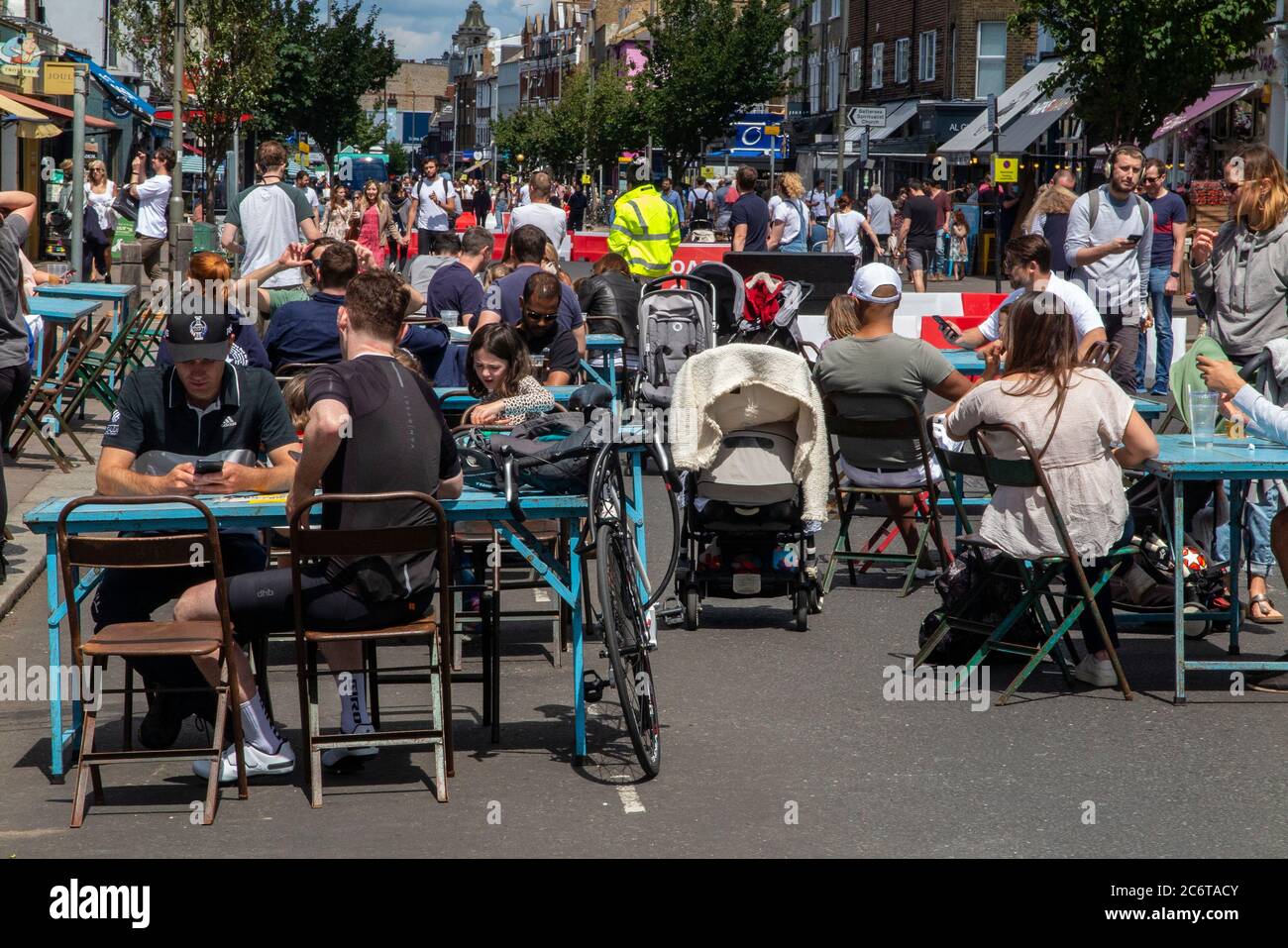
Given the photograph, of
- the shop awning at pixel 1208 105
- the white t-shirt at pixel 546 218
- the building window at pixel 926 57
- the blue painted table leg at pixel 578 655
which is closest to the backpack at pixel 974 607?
the blue painted table leg at pixel 578 655

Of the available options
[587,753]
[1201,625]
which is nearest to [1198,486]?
[1201,625]

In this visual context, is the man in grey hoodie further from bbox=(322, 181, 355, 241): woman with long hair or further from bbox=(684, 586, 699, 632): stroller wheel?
bbox=(322, 181, 355, 241): woman with long hair

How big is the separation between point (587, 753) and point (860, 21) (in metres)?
65.1

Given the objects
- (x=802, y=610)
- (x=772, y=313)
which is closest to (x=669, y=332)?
(x=772, y=313)

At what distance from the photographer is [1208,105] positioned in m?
36.0

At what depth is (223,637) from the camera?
5473mm

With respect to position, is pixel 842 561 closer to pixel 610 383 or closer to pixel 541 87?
pixel 610 383

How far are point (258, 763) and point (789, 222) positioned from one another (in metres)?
16.7

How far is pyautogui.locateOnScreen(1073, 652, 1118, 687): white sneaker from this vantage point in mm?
7023

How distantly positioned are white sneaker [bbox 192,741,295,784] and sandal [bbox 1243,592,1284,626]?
472cm

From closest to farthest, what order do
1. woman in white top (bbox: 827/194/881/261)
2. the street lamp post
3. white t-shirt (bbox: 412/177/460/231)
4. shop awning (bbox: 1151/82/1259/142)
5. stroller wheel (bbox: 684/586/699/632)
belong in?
1. stroller wheel (bbox: 684/586/699/632)
2. the street lamp post
3. woman in white top (bbox: 827/194/881/261)
4. white t-shirt (bbox: 412/177/460/231)
5. shop awning (bbox: 1151/82/1259/142)

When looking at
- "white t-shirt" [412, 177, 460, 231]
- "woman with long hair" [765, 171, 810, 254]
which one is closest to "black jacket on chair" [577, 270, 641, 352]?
"woman with long hair" [765, 171, 810, 254]

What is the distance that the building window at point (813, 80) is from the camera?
252ft

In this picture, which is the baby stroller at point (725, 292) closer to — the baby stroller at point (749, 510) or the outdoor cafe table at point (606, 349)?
the outdoor cafe table at point (606, 349)
